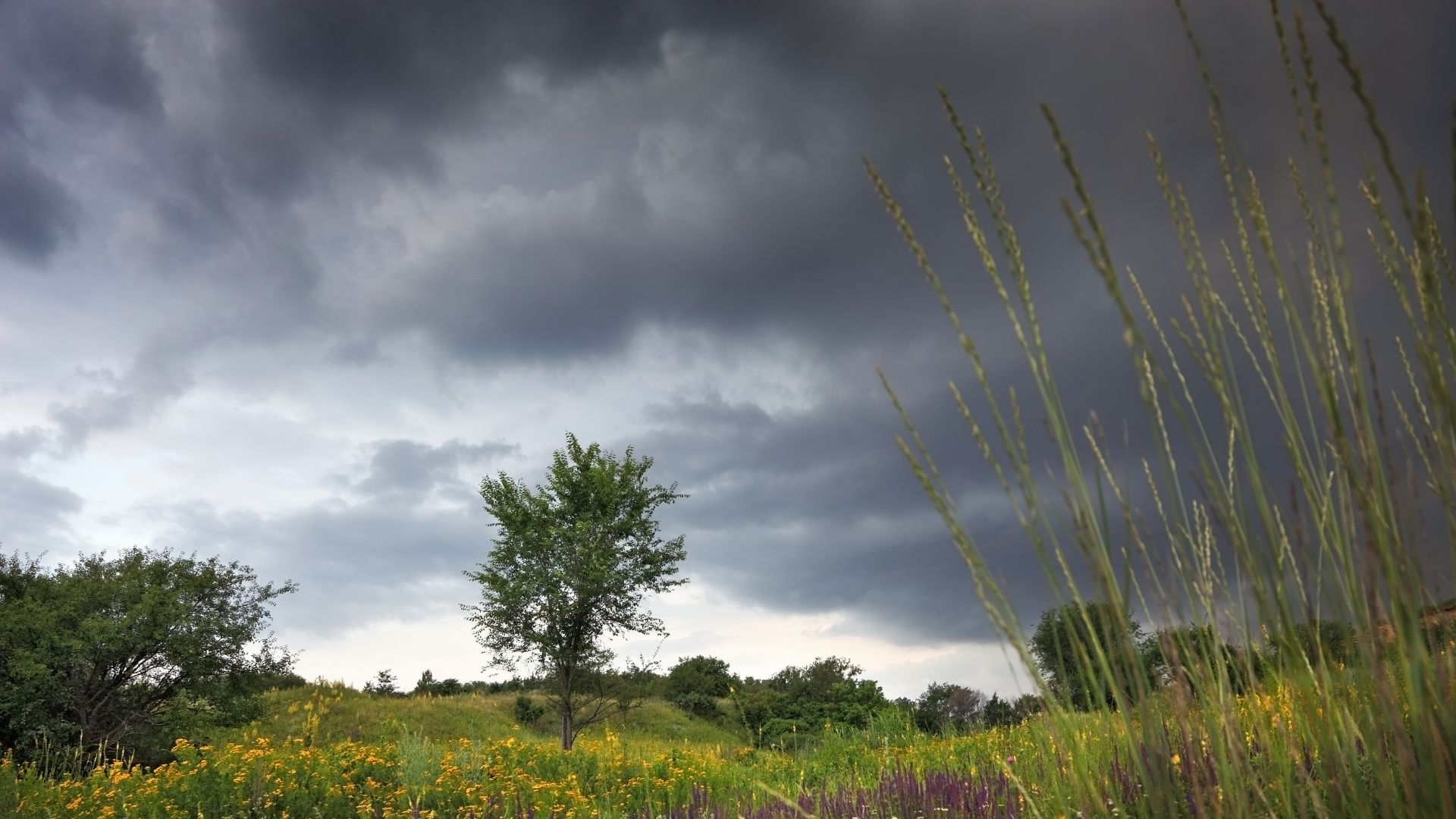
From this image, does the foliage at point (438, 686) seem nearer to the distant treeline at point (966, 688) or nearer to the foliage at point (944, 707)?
the distant treeline at point (966, 688)

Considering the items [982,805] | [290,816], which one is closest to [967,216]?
[982,805]

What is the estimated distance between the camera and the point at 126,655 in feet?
51.8

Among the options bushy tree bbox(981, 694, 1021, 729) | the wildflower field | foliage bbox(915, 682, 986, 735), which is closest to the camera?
the wildflower field

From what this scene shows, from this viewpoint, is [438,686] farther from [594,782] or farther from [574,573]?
[594,782]

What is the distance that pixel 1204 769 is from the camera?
183 centimetres

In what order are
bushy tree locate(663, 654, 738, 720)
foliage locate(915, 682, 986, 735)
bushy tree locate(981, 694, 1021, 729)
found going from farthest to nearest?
bushy tree locate(663, 654, 738, 720), foliage locate(915, 682, 986, 735), bushy tree locate(981, 694, 1021, 729)

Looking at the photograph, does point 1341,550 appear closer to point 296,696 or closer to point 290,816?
point 290,816

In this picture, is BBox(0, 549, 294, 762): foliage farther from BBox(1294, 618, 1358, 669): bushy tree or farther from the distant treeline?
BBox(1294, 618, 1358, 669): bushy tree

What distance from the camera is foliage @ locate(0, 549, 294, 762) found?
14.7m

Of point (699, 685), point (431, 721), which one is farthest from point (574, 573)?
point (699, 685)

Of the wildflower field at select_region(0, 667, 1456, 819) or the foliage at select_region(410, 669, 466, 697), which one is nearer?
the wildflower field at select_region(0, 667, 1456, 819)

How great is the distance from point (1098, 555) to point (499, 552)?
19.5m

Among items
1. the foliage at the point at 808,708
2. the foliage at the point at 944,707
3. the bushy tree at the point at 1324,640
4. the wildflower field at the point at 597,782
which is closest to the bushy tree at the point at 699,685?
the foliage at the point at 808,708

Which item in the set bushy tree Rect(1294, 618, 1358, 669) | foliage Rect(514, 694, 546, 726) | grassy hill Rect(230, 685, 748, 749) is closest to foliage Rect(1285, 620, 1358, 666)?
bushy tree Rect(1294, 618, 1358, 669)
